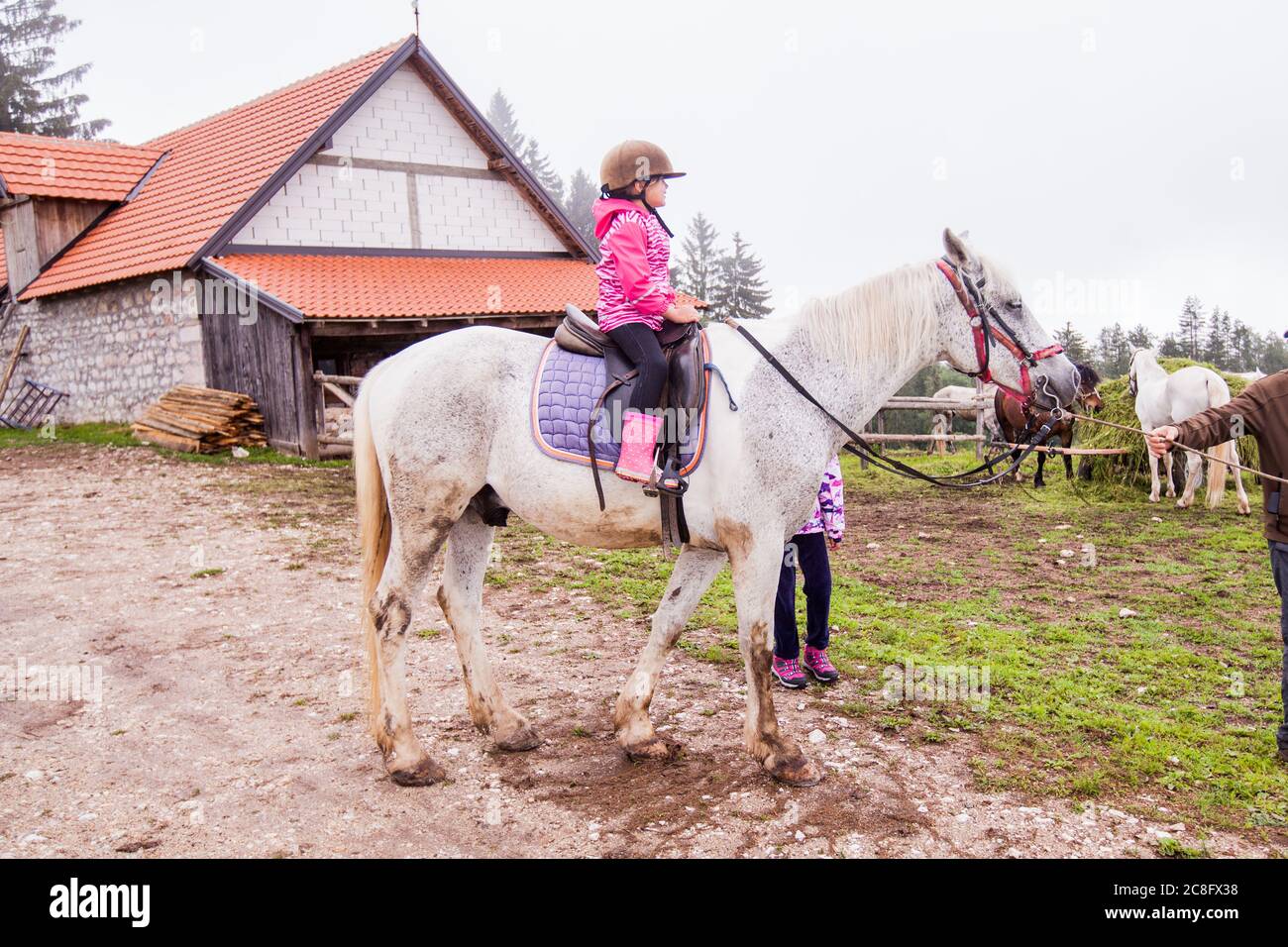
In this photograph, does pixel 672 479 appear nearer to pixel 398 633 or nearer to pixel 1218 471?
pixel 398 633

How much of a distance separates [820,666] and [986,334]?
2.27m

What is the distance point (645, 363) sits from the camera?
3.92 m

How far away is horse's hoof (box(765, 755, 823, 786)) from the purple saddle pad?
1.41 meters

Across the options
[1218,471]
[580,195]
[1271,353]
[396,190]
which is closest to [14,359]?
[396,190]

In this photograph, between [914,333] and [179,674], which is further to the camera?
[179,674]

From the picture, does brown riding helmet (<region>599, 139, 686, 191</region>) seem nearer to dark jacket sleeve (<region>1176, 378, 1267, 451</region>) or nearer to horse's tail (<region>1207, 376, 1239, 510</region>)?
dark jacket sleeve (<region>1176, 378, 1267, 451</region>)

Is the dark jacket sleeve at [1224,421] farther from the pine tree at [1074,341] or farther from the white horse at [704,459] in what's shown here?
the pine tree at [1074,341]

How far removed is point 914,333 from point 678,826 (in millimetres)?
2449

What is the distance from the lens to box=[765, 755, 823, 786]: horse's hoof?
396 centimetres

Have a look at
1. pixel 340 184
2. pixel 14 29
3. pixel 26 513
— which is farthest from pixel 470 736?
pixel 14 29

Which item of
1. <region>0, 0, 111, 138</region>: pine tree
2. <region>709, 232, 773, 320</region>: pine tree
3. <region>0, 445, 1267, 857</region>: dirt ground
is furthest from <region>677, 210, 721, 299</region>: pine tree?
<region>0, 445, 1267, 857</region>: dirt ground

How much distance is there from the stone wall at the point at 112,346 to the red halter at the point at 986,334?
49.9 feet
